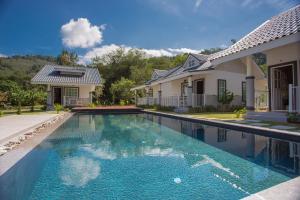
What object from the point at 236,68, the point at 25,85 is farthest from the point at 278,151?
the point at 25,85

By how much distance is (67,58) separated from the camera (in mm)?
48781

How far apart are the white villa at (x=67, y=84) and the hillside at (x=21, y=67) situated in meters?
23.2

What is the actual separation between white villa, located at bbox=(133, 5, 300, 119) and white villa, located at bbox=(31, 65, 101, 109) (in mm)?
9029

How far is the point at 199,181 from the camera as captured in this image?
3721 millimetres

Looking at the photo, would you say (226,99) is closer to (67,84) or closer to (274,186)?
(274,186)

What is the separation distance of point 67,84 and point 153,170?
22.8m

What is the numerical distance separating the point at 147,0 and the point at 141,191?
10.3 metres

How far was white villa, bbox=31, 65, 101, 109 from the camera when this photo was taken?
81.0 ft

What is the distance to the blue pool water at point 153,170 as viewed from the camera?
3281 mm

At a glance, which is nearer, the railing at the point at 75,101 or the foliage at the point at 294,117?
the foliage at the point at 294,117

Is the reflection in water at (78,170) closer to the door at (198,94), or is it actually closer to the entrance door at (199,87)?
the door at (198,94)

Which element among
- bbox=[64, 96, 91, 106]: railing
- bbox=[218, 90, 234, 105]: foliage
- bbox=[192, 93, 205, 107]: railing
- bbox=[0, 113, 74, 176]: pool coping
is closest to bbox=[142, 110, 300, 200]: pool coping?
bbox=[0, 113, 74, 176]: pool coping

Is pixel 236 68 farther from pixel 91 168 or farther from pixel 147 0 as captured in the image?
pixel 91 168

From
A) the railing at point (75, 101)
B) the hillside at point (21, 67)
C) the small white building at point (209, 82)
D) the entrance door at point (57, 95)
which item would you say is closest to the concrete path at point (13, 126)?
the small white building at point (209, 82)
